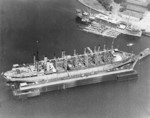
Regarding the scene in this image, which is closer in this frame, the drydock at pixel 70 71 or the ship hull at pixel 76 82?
the ship hull at pixel 76 82

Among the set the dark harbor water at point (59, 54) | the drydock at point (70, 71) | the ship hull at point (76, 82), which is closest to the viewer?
the dark harbor water at point (59, 54)

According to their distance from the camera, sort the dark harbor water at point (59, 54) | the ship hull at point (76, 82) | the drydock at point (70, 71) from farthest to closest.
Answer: the drydock at point (70, 71) → the ship hull at point (76, 82) → the dark harbor water at point (59, 54)

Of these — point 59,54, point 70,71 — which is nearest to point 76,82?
point 70,71

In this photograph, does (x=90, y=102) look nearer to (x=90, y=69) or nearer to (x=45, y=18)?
(x=90, y=69)

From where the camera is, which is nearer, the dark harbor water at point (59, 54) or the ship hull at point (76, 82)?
the dark harbor water at point (59, 54)

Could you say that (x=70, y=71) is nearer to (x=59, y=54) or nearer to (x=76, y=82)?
(x=76, y=82)
